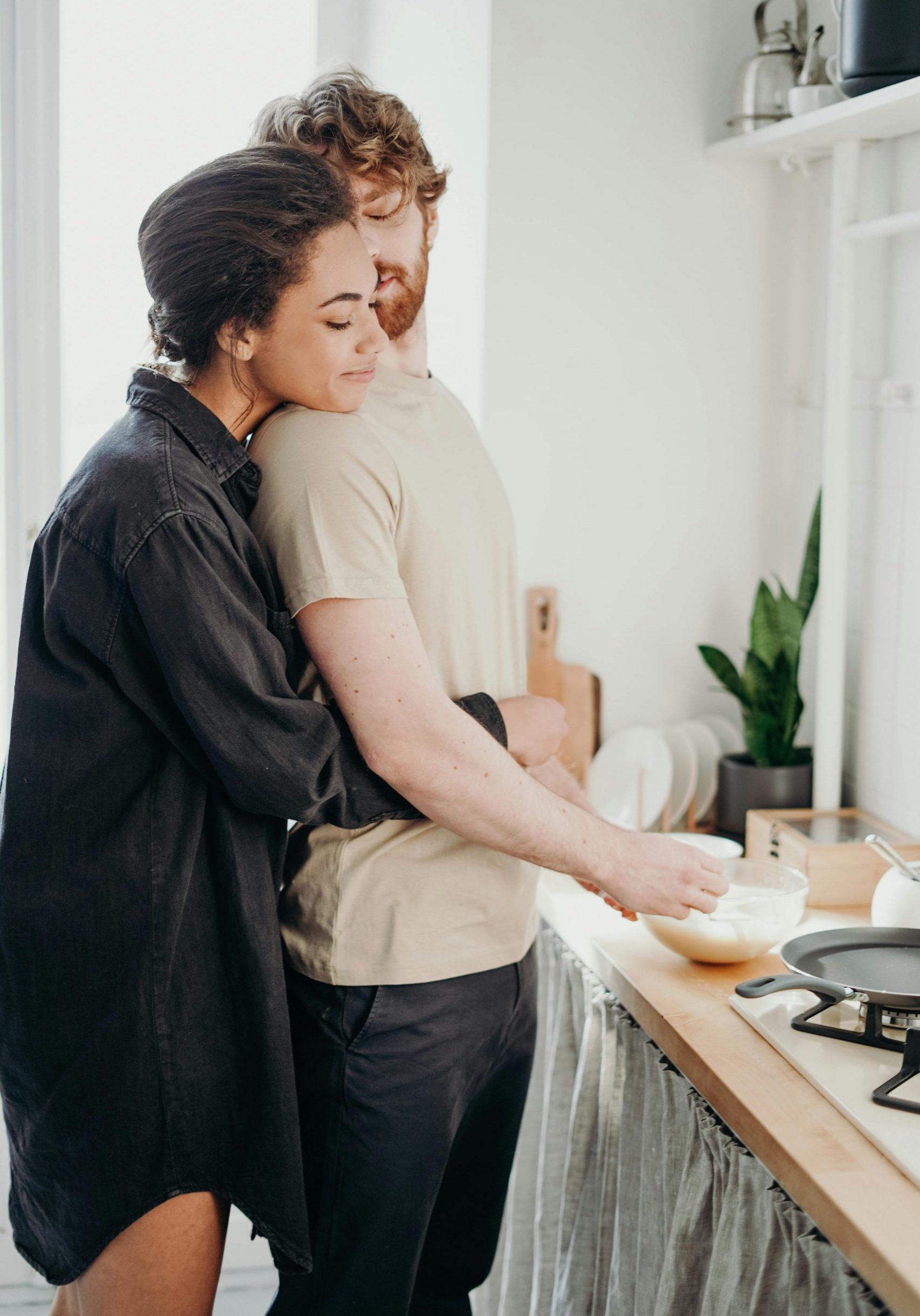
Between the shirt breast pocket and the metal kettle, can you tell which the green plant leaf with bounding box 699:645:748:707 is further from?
the shirt breast pocket

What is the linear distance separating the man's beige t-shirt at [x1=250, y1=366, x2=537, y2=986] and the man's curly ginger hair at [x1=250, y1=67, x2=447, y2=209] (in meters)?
0.20

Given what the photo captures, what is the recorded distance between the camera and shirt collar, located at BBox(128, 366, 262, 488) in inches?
43.3

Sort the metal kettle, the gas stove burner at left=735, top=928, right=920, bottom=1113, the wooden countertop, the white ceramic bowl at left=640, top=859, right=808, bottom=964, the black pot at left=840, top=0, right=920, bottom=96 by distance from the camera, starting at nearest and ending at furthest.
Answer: the wooden countertop < the gas stove burner at left=735, top=928, right=920, bottom=1113 < the white ceramic bowl at left=640, top=859, right=808, bottom=964 < the black pot at left=840, top=0, right=920, bottom=96 < the metal kettle

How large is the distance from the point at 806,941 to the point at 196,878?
683 millimetres

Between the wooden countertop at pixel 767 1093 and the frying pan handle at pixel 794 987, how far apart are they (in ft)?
0.18

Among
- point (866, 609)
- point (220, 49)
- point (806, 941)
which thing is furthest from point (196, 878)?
point (220, 49)

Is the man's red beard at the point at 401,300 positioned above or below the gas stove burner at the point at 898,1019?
above

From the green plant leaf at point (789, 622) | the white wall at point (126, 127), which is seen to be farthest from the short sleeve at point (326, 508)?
the white wall at point (126, 127)

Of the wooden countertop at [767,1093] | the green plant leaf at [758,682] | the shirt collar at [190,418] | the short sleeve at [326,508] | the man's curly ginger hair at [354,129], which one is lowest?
the wooden countertop at [767,1093]

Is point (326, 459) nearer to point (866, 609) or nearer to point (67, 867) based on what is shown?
point (67, 867)

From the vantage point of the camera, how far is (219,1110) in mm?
1137

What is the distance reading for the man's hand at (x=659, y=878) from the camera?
130 cm

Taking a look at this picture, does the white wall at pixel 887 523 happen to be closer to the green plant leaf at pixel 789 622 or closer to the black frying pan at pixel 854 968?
the green plant leaf at pixel 789 622

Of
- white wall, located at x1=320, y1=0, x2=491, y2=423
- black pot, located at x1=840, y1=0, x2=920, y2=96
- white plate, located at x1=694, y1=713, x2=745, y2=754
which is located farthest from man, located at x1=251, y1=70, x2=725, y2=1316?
white plate, located at x1=694, y1=713, x2=745, y2=754
